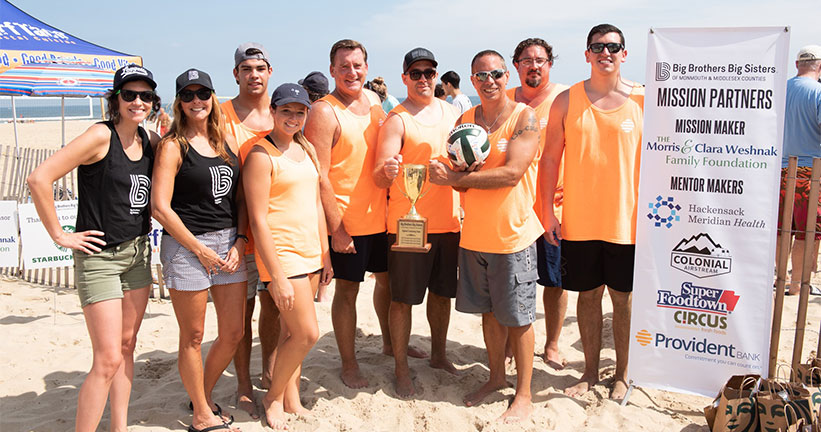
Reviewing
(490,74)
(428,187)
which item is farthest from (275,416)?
(490,74)

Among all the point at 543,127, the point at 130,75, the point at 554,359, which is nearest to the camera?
the point at 130,75

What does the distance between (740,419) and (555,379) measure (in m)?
1.46

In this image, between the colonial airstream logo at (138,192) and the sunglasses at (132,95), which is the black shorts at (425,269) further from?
the sunglasses at (132,95)

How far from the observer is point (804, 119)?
655cm

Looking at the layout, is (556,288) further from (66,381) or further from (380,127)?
(66,381)

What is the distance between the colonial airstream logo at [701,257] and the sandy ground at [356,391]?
1.00m

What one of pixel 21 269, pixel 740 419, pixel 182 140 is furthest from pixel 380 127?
pixel 21 269

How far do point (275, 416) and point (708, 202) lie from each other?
3.17 m

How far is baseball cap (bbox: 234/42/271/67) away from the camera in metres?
4.00

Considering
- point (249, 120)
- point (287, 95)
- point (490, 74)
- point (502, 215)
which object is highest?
point (490, 74)

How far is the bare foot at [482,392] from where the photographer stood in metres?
4.30

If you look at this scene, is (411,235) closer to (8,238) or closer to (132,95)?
(132,95)

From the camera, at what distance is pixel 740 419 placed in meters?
3.48

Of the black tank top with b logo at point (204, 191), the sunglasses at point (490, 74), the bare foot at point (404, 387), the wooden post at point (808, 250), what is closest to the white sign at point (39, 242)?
the black tank top with b logo at point (204, 191)
